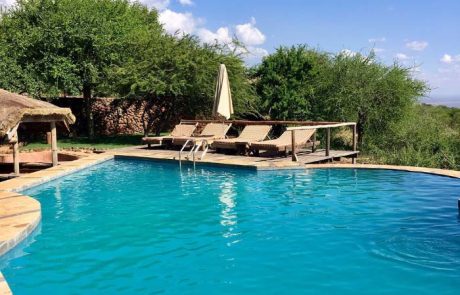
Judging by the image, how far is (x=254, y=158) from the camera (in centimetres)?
1483

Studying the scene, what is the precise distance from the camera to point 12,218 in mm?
7805

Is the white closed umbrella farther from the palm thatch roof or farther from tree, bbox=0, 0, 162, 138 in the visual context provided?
tree, bbox=0, 0, 162, 138

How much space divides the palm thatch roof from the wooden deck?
3.15 metres

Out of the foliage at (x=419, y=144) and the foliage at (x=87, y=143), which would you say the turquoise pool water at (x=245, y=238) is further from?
the foliage at (x=87, y=143)

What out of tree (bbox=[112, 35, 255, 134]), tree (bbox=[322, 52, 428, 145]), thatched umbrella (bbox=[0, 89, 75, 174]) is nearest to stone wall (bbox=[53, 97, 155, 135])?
tree (bbox=[112, 35, 255, 134])

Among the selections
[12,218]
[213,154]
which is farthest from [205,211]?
[213,154]

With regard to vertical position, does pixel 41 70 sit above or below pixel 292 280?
above

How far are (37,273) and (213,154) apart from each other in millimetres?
10202

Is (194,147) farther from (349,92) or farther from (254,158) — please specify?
(349,92)

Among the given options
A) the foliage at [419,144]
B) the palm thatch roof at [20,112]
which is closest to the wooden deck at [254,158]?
the foliage at [419,144]

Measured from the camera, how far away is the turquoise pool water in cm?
571

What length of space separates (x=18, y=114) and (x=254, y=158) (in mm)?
6737

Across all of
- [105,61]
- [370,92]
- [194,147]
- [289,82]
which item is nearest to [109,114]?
[105,61]

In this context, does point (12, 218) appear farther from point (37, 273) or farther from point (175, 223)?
point (175, 223)
